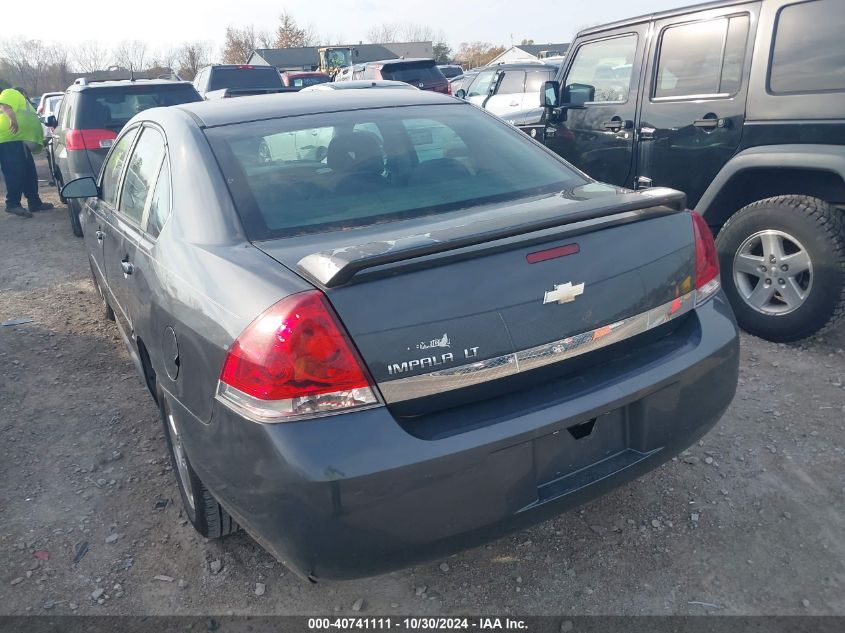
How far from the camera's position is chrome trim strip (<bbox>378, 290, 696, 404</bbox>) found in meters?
1.82

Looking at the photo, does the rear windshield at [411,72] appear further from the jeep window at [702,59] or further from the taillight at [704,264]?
the taillight at [704,264]

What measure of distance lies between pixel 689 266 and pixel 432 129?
1285mm

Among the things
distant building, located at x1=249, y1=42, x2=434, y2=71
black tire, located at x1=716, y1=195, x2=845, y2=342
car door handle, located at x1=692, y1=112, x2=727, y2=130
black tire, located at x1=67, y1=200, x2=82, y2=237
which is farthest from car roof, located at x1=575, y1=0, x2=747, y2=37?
distant building, located at x1=249, y1=42, x2=434, y2=71

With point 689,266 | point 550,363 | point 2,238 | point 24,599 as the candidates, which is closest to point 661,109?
point 689,266

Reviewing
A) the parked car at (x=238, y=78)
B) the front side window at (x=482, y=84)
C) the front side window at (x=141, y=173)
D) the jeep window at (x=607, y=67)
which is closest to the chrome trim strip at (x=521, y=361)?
the front side window at (x=141, y=173)

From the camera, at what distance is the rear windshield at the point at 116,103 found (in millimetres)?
7828

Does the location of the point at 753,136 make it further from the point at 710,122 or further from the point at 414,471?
the point at 414,471

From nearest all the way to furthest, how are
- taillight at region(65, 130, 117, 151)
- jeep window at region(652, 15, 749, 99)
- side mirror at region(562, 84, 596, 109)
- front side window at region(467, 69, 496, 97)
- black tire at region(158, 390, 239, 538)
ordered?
black tire at region(158, 390, 239, 538), jeep window at region(652, 15, 749, 99), side mirror at region(562, 84, 596, 109), taillight at region(65, 130, 117, 151), front side window at region(467, 69, 496, 97)

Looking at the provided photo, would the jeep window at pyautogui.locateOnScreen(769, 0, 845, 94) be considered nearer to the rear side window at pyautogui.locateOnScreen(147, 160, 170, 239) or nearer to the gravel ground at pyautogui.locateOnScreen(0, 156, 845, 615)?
the gravel ground at pyautogui.locateOnScreen(0, 156, 845, 615)

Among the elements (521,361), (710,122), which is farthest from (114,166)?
(710,122)

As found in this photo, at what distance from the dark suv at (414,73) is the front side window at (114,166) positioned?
1183 centimetres

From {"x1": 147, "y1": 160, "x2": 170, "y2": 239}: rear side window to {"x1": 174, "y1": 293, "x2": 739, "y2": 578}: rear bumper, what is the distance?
0.86m

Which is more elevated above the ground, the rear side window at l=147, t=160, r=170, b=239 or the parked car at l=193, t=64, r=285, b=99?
the parked car at l=193, t=64, r=285, b=99

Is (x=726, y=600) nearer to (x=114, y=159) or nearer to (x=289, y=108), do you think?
(x=289, y=108)
